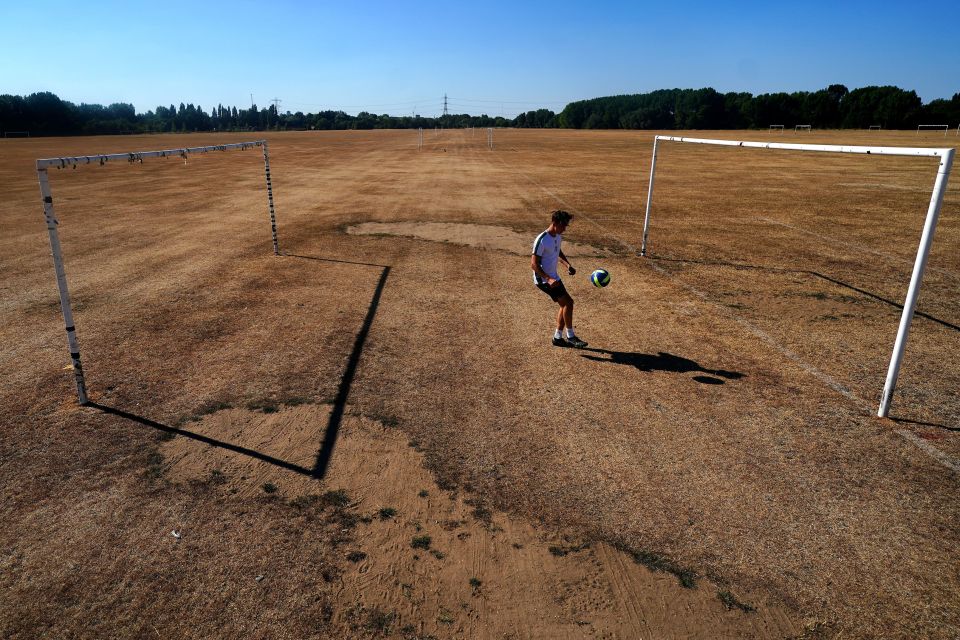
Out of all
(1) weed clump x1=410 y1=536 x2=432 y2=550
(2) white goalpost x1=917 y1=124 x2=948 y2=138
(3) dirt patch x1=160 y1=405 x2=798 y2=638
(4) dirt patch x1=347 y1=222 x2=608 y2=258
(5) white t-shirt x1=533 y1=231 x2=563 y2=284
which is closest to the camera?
(3) dirt patch x1=160 y1=405 x2=798 y2=638

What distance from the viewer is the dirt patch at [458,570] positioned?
4.18 meters

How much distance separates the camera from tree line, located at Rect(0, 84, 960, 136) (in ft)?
341

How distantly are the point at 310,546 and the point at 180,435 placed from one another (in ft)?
9.07

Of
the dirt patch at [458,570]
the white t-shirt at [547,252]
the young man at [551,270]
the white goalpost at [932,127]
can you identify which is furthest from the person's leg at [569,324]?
the white goalpost at [932,127]

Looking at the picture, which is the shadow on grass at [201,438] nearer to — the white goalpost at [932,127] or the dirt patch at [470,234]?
the dirt patch at [470,234]

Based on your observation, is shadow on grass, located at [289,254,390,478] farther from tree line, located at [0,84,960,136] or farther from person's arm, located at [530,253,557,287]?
tree line, located at [0,84,960,136]

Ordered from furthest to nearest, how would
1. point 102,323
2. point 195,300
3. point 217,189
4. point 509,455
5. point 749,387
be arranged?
point 217,189
point 195,300
point 102,323
point 749,387
point 509,455

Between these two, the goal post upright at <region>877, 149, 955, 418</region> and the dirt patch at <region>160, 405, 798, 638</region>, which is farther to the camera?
the goal post upright at <region>877, 149, 955, 418</region>

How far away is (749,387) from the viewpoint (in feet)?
25.7

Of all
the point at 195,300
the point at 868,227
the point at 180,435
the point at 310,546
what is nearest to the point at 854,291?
the point at 868,227

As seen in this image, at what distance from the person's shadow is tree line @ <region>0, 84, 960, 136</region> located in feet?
382

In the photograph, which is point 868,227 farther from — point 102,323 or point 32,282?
point 32,282

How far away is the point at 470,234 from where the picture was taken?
17984 millimetres

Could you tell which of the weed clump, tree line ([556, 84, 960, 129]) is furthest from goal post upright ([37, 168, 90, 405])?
tree line ([556, 84, 960, 129])
